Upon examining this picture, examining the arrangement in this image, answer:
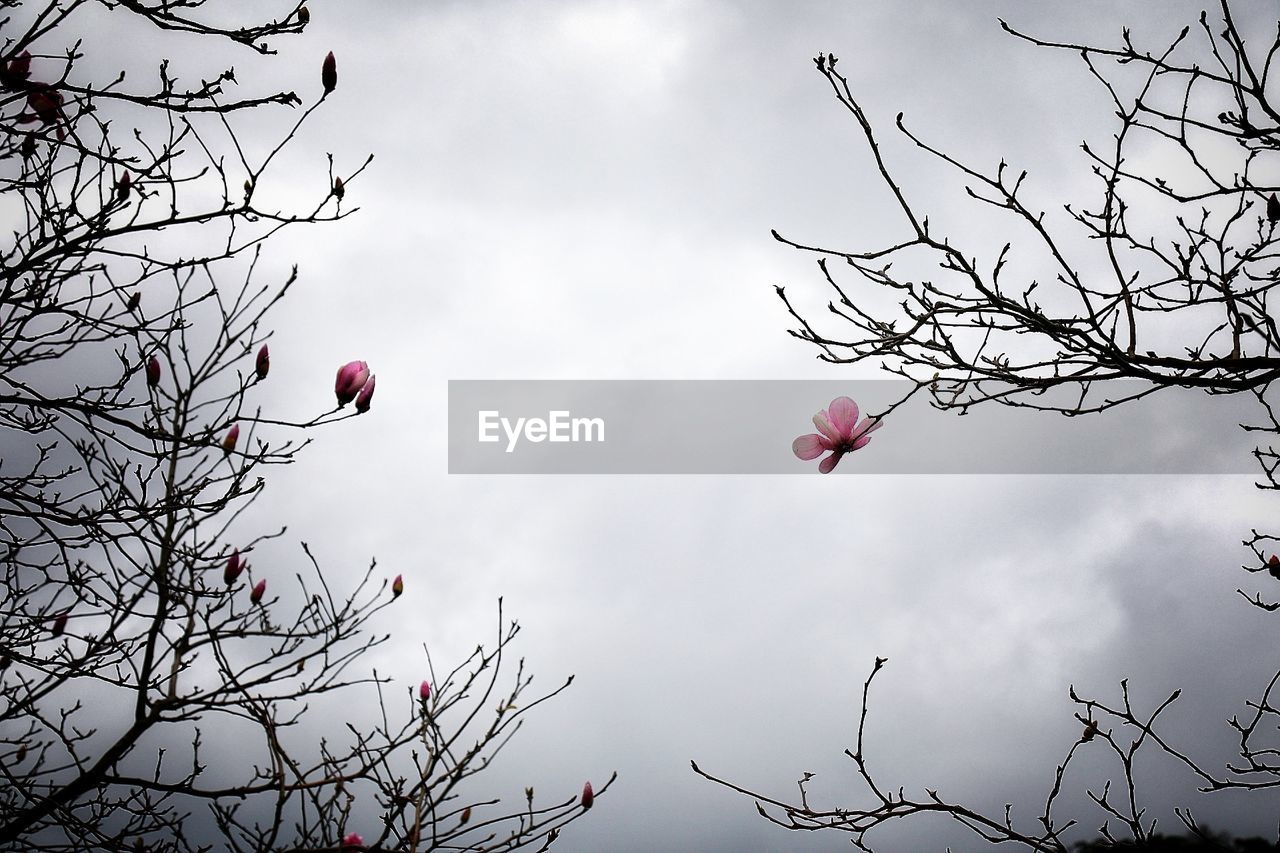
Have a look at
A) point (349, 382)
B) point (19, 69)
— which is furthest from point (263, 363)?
point (19, 69)

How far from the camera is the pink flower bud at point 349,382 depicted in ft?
9.95

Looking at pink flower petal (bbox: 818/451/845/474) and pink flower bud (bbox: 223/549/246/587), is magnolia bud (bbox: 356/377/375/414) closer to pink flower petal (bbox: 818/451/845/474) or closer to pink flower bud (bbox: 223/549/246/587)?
pink flower bud (bbox: 223/549/246/587)

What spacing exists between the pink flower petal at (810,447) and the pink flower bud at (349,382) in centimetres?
145

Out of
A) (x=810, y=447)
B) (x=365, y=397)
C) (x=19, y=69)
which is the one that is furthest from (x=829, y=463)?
(x=19, y=69)

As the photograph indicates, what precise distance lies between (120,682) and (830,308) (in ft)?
9.85

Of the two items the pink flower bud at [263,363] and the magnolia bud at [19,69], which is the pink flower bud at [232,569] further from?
the magnolia bud at [19,69]

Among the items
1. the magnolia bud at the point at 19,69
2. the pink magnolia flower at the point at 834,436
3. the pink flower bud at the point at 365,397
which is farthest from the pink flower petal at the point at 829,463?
the magnolia bud at the point at 19,69

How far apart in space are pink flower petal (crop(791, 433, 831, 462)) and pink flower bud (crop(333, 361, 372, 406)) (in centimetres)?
145

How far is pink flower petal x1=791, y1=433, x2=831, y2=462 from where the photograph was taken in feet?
8.66

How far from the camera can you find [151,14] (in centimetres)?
344

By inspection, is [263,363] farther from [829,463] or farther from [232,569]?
[829,463]

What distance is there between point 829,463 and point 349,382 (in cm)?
158

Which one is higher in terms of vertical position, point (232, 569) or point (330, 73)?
point (330, 73)

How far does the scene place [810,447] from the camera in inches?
104
